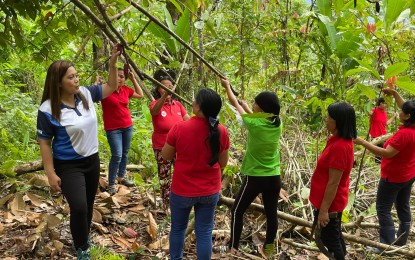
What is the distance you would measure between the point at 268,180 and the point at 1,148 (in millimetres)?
3925

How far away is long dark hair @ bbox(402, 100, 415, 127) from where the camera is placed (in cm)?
382

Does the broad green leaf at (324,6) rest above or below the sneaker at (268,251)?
above

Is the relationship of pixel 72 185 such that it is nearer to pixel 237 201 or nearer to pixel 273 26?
pixel 237 201

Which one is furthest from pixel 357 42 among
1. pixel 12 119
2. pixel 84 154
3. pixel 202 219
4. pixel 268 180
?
pixel 12 119

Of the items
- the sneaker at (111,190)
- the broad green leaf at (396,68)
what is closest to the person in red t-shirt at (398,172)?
the broad green leaf at (396,68)

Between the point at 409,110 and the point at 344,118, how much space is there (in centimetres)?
127

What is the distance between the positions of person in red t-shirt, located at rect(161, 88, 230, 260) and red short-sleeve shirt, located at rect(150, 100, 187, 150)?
1149mm

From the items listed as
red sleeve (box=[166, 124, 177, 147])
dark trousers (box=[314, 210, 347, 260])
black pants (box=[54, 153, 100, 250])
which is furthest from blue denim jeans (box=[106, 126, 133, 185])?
dark trousers (box=[314, 210, 347, 260])

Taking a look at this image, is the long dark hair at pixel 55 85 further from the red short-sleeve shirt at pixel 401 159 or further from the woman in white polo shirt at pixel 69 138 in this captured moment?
the red short-sleeve shirt at pixel 401 159

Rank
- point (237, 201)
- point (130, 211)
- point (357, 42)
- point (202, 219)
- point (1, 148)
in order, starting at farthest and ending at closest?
point (1, 148)
point (130, 211)
point (237, 201)
point (357, 42)
point (202, 219)

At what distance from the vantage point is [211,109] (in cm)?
277

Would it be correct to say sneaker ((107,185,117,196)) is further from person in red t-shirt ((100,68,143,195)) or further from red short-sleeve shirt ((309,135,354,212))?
red short-sleeve shirt ((309,135,354,212))

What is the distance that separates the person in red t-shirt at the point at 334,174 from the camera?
9.90 ft

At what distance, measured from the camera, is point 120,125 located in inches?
186
